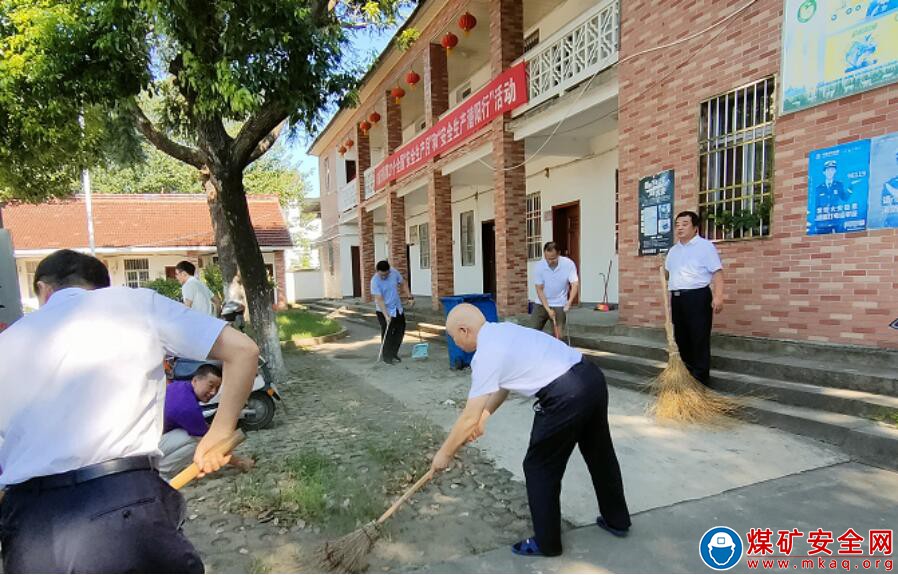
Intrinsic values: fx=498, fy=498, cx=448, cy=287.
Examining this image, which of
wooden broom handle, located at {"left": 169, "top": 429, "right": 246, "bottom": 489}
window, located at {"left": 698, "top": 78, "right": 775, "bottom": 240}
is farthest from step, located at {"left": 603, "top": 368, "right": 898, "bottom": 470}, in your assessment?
wooden broom handle, located at {"left": 169, "top": 429, "right": 246, "bottom": 489}

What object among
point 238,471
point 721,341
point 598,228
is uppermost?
point 598,228

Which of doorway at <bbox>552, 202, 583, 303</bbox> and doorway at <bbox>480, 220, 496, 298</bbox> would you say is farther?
doorway at <bbox>480, 220, 496, 298</bbox>

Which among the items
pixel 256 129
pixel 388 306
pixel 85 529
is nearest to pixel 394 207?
pixel 388 306

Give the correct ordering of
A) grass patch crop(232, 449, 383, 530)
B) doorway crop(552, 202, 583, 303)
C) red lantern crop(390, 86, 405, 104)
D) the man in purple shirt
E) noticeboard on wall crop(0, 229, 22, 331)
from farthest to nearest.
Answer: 1. red lantern crop(390, 86, 405, 104)
2. doorway crop(552, 202, 583, 303)
3. noticeboard on wall crop(0, 229, 22, 331)
4. grass patch crop(232, 449, 383, 530)
5. the man in purple shirt

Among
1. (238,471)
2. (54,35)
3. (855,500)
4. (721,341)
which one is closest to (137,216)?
(54,35)

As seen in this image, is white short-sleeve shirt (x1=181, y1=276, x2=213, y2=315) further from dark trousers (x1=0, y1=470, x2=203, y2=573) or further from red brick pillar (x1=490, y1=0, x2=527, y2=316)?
dark trousers (x1=0, y1=470, x2=203, y2=573)

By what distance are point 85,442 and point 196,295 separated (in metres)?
5.46

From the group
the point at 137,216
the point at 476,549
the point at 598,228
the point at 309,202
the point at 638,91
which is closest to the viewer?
the point at 476,549

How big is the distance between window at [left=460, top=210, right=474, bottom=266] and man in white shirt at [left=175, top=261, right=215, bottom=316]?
8793 millimetres

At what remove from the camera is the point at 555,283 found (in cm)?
648

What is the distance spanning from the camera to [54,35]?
190 inches

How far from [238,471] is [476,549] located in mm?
2195

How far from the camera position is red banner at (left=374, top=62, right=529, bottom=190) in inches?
335

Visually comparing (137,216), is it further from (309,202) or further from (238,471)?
(238,471)
